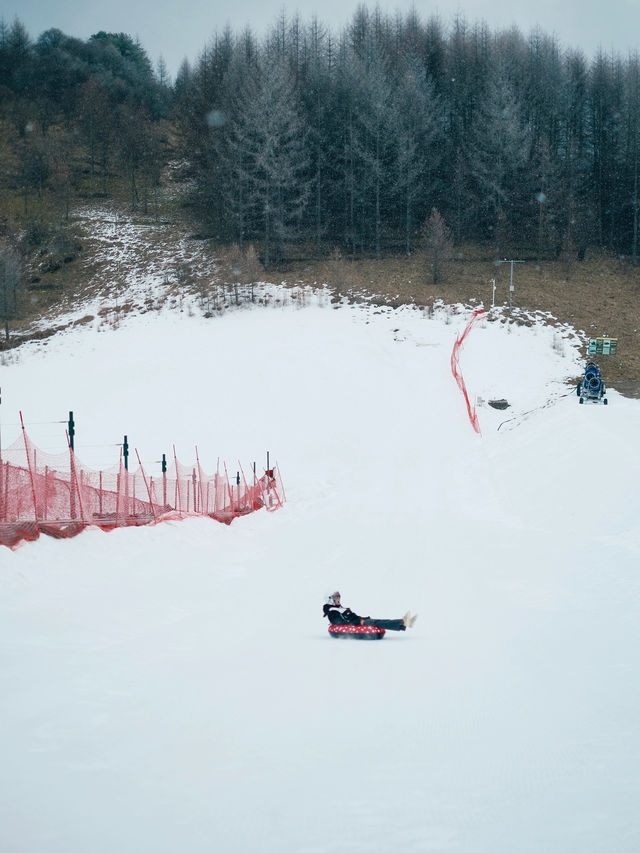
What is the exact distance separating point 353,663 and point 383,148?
4589 centimetres

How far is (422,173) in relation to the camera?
50906 millimetres

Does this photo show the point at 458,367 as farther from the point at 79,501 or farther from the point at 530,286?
the point at 79,501

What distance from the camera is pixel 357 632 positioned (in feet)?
34.6

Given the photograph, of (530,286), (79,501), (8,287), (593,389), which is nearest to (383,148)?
(530,286)

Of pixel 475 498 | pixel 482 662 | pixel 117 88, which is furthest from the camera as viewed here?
pixel 117 88

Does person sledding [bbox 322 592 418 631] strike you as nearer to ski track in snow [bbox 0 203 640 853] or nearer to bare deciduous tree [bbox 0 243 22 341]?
ski track in snow [bbox 0 203 640 853]

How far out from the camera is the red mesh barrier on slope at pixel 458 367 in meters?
28.3

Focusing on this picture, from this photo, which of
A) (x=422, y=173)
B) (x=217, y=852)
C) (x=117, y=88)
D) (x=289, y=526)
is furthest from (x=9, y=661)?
(x=117, y=88)

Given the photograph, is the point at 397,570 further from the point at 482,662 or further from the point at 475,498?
the point at 475,498

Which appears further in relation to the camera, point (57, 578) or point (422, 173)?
point (422, 173)

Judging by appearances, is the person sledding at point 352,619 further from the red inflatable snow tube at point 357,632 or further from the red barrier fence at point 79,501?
the red barrier fence at point 79,501

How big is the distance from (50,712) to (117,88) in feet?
270

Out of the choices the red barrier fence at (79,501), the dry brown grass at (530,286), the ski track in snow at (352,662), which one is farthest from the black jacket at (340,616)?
the dry brown grass at (530,286)

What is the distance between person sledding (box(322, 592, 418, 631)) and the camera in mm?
10320
